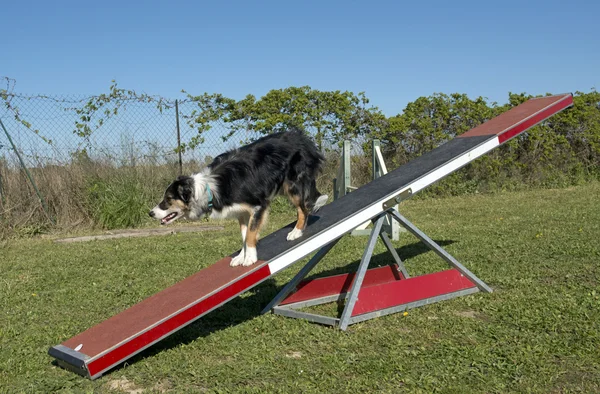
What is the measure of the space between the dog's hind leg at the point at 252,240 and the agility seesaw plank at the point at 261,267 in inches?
3.1

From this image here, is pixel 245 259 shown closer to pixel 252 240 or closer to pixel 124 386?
pixel 252 240

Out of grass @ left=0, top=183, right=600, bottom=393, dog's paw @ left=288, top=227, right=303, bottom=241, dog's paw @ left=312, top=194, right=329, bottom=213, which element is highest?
dog's paw @ left=312, top=194, right=329, bottom=213

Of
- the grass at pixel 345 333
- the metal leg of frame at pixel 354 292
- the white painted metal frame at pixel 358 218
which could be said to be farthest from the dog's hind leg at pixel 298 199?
the grass at pixel 345 333

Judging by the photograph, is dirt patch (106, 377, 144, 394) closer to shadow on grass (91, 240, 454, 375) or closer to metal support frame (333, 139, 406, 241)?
shadow on grass (91, 240, 454, 375)

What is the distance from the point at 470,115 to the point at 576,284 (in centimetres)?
825

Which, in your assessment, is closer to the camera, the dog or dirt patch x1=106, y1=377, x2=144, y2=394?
dirt patch x1=106, y1=377, x2=144, y2=394

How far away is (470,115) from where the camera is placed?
13.2 meters

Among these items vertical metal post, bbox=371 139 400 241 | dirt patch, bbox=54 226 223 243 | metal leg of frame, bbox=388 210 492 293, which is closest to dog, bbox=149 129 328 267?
metal leg of frame, bbox=388 210 492 293

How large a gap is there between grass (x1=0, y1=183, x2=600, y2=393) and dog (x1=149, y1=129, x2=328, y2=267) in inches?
32.7

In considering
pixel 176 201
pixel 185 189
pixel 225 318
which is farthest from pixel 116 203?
pixel 185 189

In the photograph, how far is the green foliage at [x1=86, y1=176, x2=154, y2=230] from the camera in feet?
34.1

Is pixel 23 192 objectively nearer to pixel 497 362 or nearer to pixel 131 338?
pixel 131 338

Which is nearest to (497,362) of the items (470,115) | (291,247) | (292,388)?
(292,388)

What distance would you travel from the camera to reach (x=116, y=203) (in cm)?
1041
